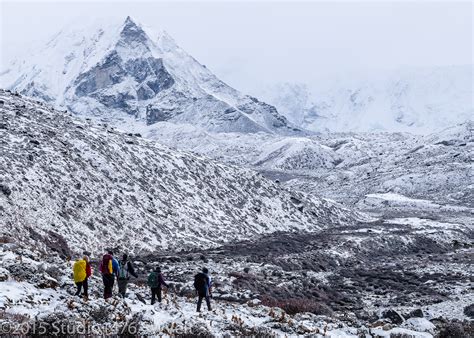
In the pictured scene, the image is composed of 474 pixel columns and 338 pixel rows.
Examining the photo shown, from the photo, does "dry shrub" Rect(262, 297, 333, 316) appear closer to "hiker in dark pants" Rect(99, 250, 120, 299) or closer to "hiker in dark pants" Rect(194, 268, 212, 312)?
"hiker in dark pants" Rect(194, 268, 212, 312)

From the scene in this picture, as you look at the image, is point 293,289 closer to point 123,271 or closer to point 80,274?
point 123,271

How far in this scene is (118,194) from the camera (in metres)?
49.0

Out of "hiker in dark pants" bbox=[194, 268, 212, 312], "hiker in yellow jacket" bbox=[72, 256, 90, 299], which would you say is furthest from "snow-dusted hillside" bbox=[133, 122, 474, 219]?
"hiker in yellow jacket" bbox=[72, 256, 90, 299]

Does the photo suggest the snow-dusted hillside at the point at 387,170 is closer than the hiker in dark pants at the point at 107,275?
No

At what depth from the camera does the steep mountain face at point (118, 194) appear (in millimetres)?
40250

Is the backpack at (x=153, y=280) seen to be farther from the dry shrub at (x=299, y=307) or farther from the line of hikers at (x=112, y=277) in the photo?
the dry shrub at (x=299, y=307)

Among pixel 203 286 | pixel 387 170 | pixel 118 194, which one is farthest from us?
pixel 387 170

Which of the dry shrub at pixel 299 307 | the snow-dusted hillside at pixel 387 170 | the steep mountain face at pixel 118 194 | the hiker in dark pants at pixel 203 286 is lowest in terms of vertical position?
the dry shrub at pixel 299 307

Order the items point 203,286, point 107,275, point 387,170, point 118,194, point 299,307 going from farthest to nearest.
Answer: point 387,170
point 118,194
point 299,307
point 203,286
point 107,275

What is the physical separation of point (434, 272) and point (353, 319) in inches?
775

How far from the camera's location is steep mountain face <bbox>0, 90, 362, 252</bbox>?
40250 millimetres

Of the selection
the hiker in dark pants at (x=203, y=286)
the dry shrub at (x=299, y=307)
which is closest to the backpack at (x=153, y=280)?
the hiker in dark pants at (x=203, y=286)

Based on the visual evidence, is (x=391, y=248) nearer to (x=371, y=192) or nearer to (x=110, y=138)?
(x=110, y=138)

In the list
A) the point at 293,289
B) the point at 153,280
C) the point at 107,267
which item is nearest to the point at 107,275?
the point at 107,267
